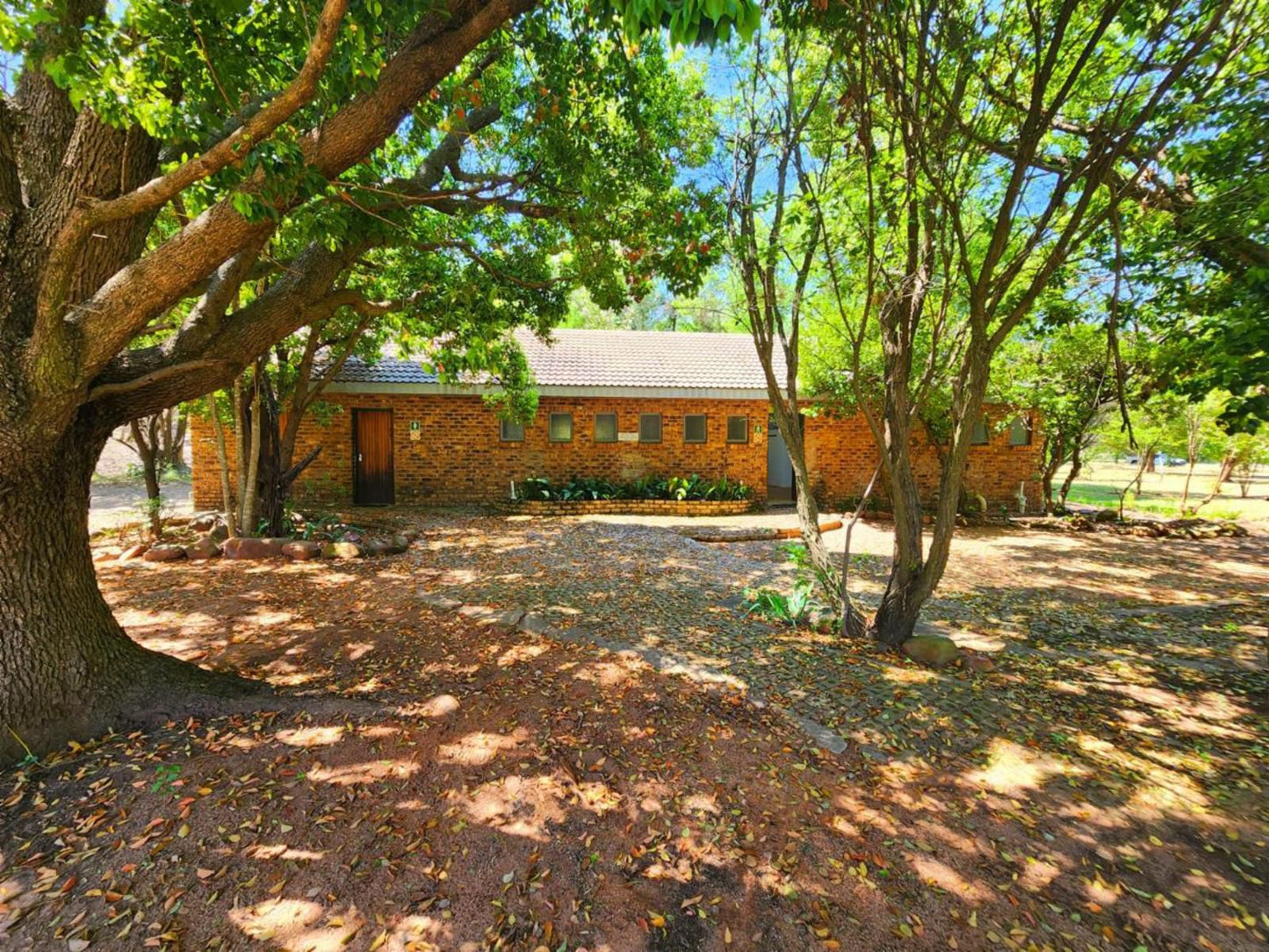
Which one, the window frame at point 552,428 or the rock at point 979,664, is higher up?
the window frame at point 552,428

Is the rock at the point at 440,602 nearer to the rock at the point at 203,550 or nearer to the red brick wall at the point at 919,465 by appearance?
the rock at the point at 203,550

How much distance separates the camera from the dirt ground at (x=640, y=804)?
6.75ft

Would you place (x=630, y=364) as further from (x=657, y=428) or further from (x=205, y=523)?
(x=205, y=523)

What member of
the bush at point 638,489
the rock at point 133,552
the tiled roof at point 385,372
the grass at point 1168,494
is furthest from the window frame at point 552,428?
the grass at point 1168,494

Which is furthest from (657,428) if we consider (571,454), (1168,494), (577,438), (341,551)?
(1168,494)

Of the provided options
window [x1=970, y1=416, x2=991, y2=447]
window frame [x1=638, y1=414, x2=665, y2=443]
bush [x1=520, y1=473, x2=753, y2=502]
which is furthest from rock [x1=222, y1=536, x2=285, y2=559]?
window [x1=970, y1=416, x2=991, y2=447]

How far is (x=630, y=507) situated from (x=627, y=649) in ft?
25.0

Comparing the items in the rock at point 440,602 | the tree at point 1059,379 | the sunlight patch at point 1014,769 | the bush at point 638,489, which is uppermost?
the tree at point 1059,379

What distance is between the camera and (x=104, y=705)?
2955 mm

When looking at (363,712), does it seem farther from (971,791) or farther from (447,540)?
(447,540)

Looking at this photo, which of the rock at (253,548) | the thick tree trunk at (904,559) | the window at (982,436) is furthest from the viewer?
the window at (982,436)

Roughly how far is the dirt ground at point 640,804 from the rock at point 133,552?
287 cm

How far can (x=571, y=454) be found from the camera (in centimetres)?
1295

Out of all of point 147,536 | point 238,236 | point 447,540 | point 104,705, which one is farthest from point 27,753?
point 147,536
